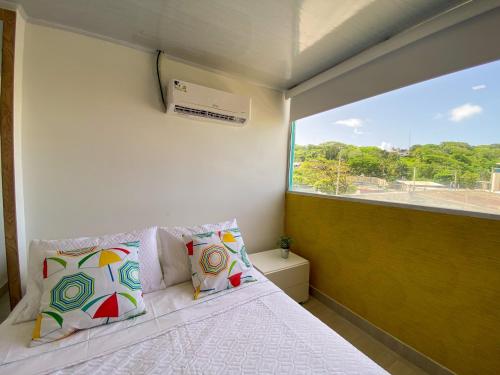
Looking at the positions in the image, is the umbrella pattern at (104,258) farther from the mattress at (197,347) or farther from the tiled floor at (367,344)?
the tiled floor at (367,344)

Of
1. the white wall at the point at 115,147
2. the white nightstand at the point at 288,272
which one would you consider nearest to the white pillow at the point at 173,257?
the white wall at the point at 115,147

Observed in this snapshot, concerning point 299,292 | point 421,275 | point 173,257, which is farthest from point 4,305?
point 421,275

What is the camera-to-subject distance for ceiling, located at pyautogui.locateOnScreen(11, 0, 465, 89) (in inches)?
49.4

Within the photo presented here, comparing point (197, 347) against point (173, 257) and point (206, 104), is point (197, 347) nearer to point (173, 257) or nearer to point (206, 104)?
point (173, 257)

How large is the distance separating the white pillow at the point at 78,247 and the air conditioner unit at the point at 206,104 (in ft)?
3.45

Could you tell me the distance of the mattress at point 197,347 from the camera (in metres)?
0.81

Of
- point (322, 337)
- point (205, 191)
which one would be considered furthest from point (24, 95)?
point (322, 337)

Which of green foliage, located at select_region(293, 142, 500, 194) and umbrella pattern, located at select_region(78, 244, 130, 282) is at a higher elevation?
green foliage, located at select_region(293, 142, 500, 194)

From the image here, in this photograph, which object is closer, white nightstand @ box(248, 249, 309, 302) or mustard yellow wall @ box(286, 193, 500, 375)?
mustard yellow wall @ box(286, 193, 500, 375)

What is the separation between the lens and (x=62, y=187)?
60.5 inches

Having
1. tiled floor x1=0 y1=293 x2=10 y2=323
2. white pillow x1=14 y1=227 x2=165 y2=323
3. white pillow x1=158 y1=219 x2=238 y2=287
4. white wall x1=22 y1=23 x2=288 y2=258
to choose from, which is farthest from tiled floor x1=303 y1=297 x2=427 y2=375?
tiled floor x1=0 y1=293 x2=10 y2=323

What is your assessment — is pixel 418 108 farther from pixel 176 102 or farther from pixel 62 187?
pixel 62 187

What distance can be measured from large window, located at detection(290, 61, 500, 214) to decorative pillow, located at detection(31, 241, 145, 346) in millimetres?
1866

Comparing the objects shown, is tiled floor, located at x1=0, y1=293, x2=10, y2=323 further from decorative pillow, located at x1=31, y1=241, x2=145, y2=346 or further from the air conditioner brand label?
the air conditioner brand label
